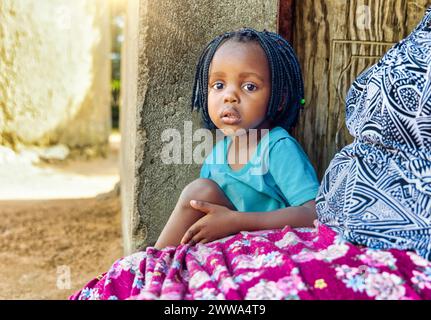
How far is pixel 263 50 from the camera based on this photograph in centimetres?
231

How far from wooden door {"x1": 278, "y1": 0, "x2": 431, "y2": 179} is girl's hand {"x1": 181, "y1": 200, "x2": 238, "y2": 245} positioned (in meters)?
0.94

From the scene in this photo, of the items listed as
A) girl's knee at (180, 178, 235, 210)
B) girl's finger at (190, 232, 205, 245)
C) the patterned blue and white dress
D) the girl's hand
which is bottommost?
girl's finger at (190, 232, 205, 245)

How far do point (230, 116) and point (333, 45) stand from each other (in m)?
0.85

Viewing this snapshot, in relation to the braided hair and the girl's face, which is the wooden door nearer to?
the braided hair

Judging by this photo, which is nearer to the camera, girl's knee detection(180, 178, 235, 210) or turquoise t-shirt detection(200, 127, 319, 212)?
girl's knee detection(180, 178, 235, 210)

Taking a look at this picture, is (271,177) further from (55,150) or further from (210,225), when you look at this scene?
(55,150)

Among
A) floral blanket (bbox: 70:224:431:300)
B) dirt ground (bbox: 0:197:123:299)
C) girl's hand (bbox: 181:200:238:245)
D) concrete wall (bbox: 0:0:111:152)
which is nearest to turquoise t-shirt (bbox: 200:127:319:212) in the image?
girl's hand (bbox: 181:200:238:245)

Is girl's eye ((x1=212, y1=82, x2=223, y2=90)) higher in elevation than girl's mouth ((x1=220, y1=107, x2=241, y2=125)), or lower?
higher

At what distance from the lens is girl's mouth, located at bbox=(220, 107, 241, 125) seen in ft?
7.37

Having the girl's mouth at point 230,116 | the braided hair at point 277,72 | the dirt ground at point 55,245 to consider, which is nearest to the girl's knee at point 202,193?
the girl's mouth at point 230,116

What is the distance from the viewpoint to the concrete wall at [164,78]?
8.45 feet

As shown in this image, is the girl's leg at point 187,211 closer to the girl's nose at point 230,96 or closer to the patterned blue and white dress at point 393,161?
the girl's nose at point 230,96
